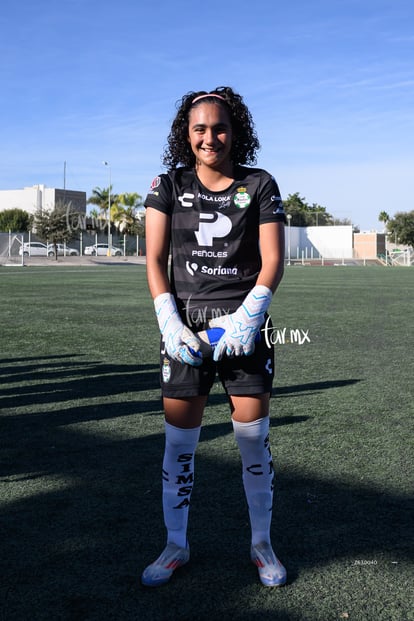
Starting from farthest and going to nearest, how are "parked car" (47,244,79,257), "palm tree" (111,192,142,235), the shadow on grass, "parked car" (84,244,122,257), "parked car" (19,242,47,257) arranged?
"palm tree" (111,192,142,235)
"parked car" (84,244,122,257)
"parked car" (47,244,79,257)
"parked car" (19,242,47,257)
the shadow on grass

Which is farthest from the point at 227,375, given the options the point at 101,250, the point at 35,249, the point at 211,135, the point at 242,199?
the point at 101,250

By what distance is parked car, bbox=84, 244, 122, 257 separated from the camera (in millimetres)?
62109

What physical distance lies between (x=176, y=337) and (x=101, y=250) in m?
61.9

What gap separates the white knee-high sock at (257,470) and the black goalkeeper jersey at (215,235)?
49cm

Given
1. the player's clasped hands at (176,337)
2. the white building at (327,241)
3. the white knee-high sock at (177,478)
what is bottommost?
the white knee-high sock at (177,478)

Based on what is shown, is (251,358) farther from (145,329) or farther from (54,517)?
(145,329)

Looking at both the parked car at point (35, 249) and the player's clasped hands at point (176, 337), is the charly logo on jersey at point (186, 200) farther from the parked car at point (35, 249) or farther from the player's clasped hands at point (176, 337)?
the parked car at point (35, 249)

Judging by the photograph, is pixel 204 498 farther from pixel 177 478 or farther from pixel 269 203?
pixel 269 203

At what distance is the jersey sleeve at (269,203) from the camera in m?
2.87

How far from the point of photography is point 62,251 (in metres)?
59.0

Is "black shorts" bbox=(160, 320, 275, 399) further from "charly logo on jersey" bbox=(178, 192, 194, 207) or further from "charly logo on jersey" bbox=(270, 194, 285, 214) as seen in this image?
"charly logo on jersey" bbox=(178, 192, 194, 207)

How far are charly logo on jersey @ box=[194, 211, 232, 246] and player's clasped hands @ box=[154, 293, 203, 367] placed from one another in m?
0.29

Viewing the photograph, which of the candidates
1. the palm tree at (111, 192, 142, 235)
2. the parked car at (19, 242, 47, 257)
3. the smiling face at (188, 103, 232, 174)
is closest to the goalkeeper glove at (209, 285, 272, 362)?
the smiling face at (188, 103, 232, 174)

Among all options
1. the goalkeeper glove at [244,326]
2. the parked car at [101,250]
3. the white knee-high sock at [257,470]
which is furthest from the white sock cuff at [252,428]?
the parked car at [101,250]
